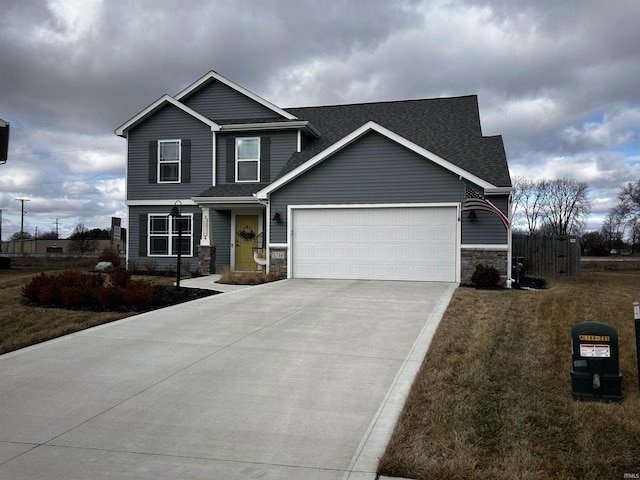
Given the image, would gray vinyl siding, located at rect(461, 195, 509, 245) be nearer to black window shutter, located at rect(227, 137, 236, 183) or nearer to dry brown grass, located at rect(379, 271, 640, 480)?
dry brown grass, located at rect(379, 271, 640, 480)

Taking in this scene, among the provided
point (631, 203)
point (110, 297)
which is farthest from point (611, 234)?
point (110, 297)

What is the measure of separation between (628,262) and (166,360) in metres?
32.7

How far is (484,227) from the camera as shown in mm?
14773

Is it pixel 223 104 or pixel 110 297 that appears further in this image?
pixel 223 104

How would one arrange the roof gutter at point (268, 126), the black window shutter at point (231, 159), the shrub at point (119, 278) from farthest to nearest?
the black window shutter at point (231, 159) < the roof gutter at point (268, 126) < the shrub at point (119, 278)

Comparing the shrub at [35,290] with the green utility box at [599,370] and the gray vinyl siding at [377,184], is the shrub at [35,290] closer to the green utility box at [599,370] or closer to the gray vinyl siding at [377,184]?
the gray vinyl siding at [377,184]

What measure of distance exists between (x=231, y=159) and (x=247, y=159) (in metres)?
0.58

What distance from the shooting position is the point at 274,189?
16312 millimetres

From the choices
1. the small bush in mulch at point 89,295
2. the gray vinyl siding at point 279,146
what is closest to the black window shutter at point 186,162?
the gray vinyl siding at point 279,146

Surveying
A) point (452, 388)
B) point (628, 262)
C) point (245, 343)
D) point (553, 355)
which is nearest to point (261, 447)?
point (452, 388)

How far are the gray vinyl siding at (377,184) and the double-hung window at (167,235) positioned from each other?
4.43m

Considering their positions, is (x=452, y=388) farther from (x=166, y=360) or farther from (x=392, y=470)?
(x=166, y=360)

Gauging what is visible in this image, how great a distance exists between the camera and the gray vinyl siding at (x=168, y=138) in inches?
755

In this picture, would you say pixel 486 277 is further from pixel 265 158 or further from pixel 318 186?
pixel 265 158
